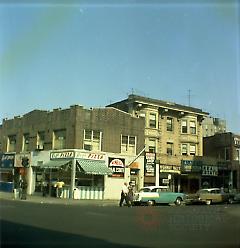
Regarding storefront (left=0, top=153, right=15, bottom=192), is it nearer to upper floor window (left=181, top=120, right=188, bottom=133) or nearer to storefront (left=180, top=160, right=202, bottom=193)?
storefront (left=180, top=160, right=202, bottom=193)

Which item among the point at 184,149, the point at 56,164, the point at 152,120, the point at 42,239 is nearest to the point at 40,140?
the point at 56,164

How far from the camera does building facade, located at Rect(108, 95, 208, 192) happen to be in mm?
48062

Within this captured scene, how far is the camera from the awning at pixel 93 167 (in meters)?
41.1

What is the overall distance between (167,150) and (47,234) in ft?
122

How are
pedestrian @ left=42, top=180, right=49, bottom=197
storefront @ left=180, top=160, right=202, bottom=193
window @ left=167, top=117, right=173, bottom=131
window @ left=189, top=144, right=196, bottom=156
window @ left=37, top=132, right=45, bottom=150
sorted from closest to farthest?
1. pedestrian @ left=42, top=180, right=49, bottom=197
2. window @ left=37, top=132, right=45, bottom=150
3. window @ left=167, top=117, right=173, bottom=131
4. storefront @ left=180, top=160, right=202, bottom=193
5. window @ left=189, top=144, right=196, bottom=156

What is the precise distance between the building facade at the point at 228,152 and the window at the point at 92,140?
17273 millimetres

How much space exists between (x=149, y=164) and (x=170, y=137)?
187 inches

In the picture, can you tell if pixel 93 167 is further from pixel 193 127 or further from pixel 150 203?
pixel 193 127

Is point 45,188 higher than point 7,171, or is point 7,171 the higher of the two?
point 7,171

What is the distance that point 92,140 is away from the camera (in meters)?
43.2

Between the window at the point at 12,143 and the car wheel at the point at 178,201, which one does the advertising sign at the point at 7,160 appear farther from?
the car wheel at the point at 178,201

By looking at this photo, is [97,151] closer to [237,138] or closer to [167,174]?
[167,174]

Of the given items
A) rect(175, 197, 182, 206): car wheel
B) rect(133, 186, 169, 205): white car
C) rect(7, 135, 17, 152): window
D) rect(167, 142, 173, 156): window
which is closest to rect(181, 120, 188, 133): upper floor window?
rect(167, 142, 173, 156): window

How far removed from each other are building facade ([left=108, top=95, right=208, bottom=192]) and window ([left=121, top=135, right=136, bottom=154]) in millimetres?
2055
